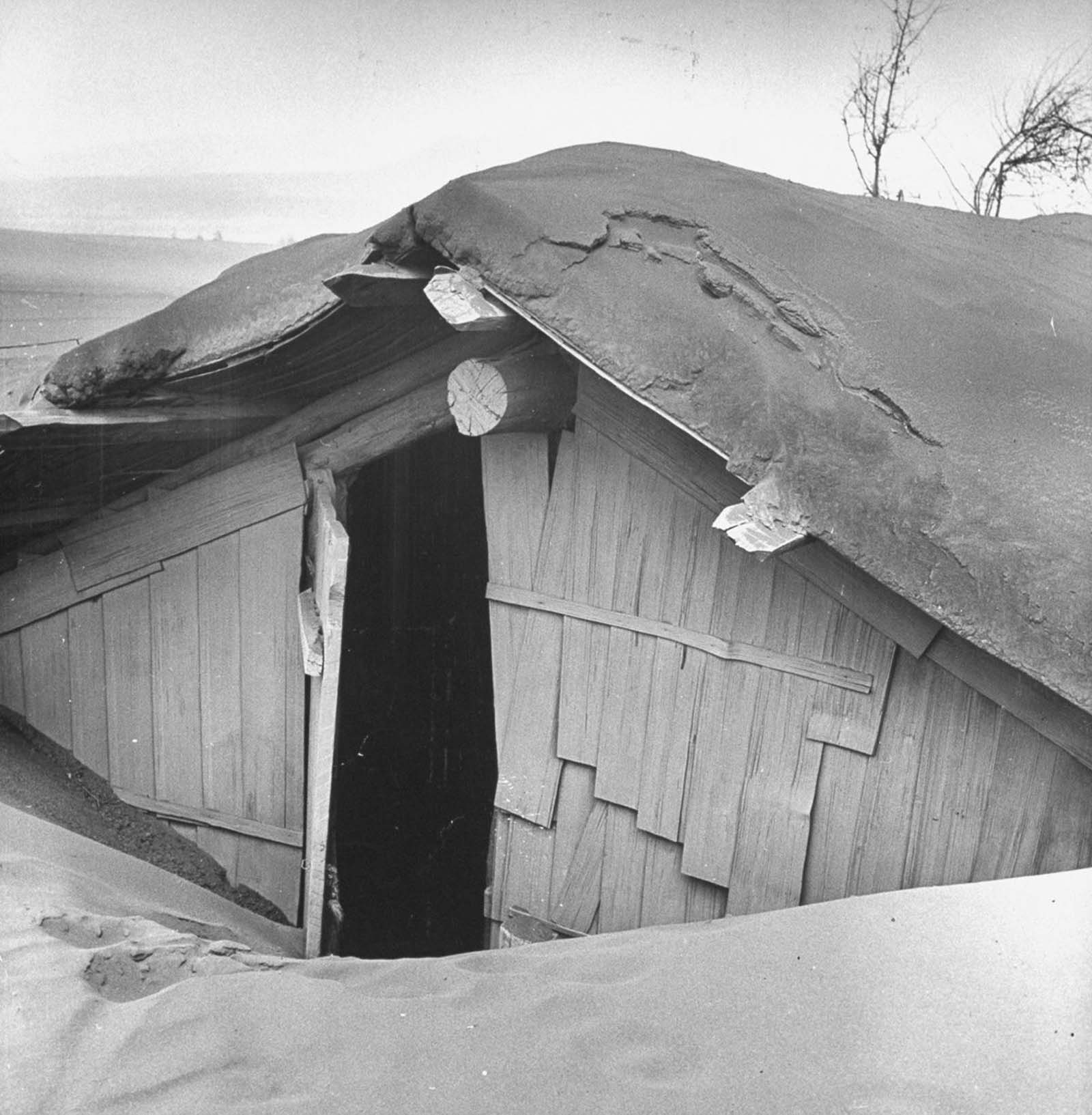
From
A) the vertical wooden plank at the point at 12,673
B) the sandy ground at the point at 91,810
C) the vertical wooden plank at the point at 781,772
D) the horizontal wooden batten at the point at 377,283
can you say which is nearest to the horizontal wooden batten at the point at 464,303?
the horizontal wooden batten at the point at 377,283

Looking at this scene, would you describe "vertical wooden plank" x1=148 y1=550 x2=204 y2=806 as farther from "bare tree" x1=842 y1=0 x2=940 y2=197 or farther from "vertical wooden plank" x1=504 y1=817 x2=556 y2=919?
"bare tree" x1=842 y1=0 x2=940 y2=197

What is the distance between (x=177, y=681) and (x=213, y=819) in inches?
28.2

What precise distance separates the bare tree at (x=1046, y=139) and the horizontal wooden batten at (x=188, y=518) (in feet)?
47.3

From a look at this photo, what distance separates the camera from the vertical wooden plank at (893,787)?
333 centimetres

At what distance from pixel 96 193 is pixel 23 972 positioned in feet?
35.7

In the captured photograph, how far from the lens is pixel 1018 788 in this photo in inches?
125

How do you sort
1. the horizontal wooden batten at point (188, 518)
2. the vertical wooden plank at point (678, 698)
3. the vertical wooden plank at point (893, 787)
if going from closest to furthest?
the vertical wooden plank at point (893, 787), the vertical wooden plank at point (678, 698), the horizontal wooden batten at point (188, 518)

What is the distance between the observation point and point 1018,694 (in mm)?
3053

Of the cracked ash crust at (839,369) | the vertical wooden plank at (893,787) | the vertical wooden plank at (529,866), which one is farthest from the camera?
the vertical wooden plank at (529,866)

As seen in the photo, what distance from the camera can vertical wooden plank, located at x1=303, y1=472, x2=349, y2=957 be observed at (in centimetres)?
406

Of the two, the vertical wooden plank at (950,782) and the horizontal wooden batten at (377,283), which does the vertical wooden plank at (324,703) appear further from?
the vertical wooden plank at (950,782)

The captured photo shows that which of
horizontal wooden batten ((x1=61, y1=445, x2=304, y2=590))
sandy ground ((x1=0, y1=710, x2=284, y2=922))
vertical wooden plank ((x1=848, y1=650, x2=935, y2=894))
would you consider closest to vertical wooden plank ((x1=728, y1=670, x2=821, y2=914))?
vertical wooden plank ((x1=848, y1=650, x2=935, y2=894))

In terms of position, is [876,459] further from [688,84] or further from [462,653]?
[688,84]

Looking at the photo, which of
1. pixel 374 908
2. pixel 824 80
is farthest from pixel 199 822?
pixel 824 80
